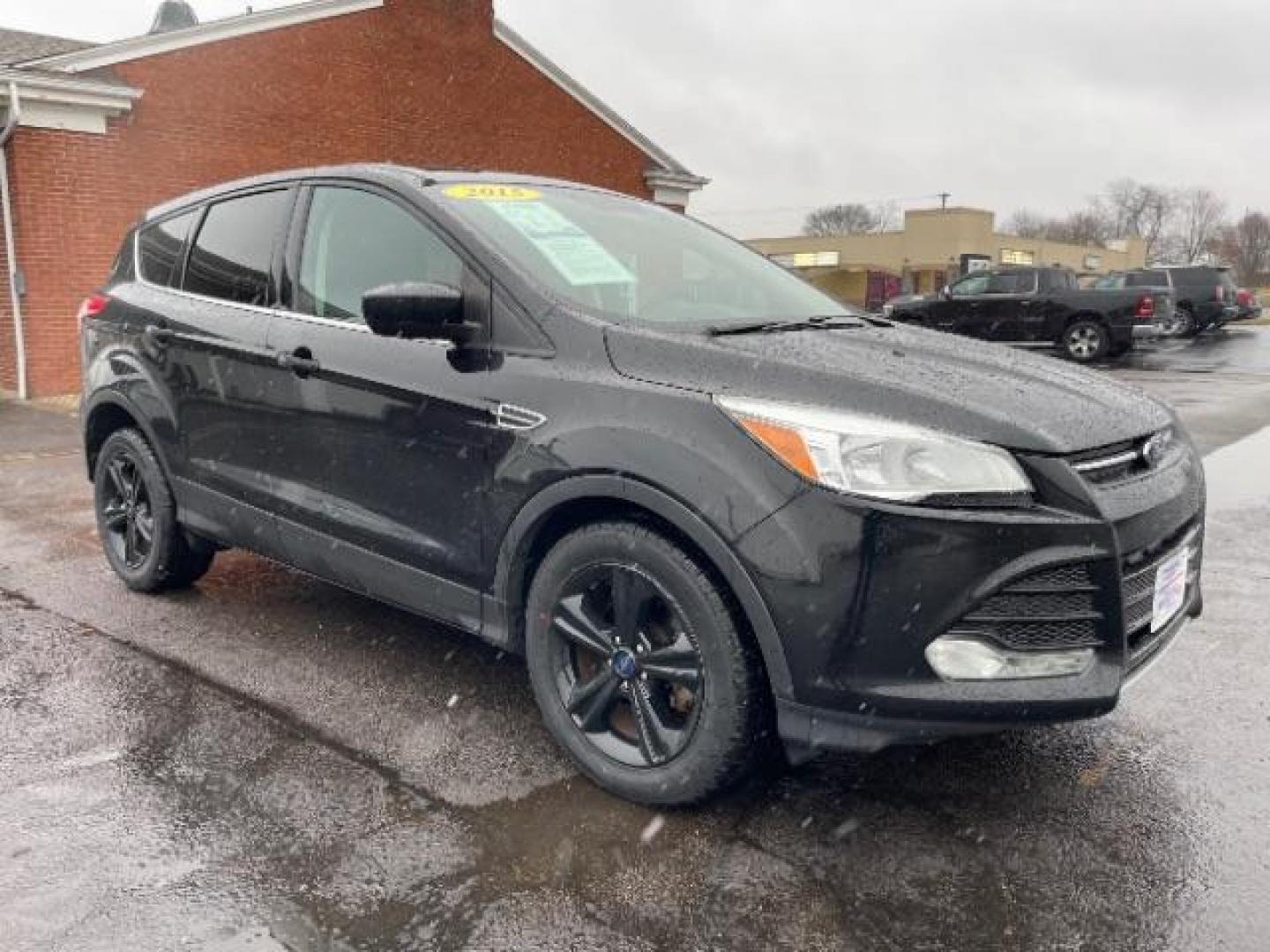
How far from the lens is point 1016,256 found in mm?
60438

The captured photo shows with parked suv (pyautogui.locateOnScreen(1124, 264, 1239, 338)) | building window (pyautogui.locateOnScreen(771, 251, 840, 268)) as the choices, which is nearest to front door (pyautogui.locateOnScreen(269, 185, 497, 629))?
parked suv (pyautogui.locateOnScreen(1124, 264, 1239, 338))

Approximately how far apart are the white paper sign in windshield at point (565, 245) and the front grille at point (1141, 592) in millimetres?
1622

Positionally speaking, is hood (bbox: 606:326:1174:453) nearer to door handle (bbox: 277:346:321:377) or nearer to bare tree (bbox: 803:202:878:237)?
door handle (bbox: 277:346:321:377)

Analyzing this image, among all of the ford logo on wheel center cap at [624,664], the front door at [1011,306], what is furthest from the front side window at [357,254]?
the front door at [1011,306]

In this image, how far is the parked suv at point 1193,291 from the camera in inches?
939

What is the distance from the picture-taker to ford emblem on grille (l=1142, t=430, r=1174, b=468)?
2.71 m

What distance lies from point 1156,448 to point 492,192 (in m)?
2.15

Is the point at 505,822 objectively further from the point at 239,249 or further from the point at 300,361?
the point at 239,249

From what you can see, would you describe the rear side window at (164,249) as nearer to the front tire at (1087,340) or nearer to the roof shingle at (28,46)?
the roof shingle at (28,46)

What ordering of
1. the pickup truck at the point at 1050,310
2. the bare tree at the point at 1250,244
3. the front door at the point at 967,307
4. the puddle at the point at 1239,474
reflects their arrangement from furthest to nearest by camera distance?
1. the bare tree at the point at 1250,244
2. the front door at the point at 967,307
3. the pickup truck at the point at 1050,310
4. the puddle at the point at 1239,474

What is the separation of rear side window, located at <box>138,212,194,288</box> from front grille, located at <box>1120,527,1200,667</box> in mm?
3703

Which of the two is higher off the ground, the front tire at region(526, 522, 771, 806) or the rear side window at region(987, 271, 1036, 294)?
the rear side window at region(987, 271, 1036, 294)

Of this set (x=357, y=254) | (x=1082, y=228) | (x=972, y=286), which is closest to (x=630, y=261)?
(x=357, y=254)

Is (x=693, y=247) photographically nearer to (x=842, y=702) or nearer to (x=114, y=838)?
(x=842, y=702)
